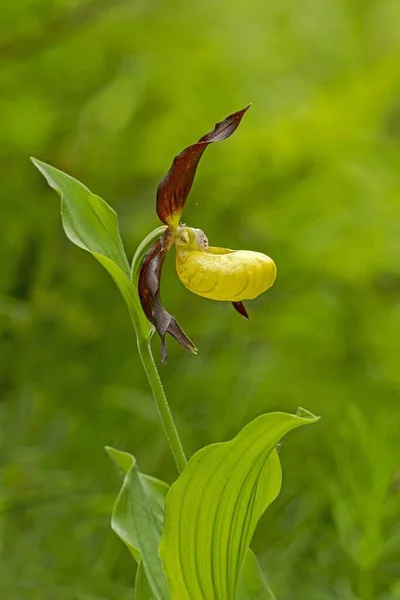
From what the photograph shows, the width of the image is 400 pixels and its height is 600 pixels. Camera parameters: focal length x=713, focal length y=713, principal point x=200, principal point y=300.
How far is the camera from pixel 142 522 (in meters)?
0.82

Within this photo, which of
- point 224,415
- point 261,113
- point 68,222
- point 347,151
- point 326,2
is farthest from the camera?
point 326,2

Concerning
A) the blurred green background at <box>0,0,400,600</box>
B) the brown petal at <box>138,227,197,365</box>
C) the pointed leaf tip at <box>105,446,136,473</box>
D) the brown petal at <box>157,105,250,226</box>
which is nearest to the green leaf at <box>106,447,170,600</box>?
the pointed leaf tip at <box>105,446,136,473</box>

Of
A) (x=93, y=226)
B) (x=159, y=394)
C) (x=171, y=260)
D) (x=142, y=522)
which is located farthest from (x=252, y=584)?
(x=171, y=260)

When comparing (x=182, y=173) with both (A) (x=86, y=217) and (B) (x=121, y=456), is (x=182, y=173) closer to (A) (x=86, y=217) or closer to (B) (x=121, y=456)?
(A) (x=86, y=217)

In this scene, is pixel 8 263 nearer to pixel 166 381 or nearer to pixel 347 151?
pixel 166 381

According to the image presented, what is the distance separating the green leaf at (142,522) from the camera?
780 millimetres

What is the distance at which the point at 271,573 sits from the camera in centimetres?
119

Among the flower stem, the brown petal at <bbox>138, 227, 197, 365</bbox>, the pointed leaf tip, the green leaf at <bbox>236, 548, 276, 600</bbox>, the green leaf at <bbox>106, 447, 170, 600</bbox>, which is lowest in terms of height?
the green leaf at <bbox>236, 548, 276, 600</bbox>

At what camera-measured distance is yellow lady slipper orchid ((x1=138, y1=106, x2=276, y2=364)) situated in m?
0.69

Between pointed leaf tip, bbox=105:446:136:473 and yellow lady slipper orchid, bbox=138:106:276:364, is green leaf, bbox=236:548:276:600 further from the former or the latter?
yellow lady slipper orchid, bbox=138:106:276:364

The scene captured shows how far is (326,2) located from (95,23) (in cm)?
72

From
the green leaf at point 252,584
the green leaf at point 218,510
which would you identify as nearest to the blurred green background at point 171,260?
the green leaf at point 252,584

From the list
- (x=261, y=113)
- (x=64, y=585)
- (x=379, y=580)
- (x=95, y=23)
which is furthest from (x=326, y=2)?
(x=64, y=585)

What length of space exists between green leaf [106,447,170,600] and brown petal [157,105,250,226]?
0.89 ft
